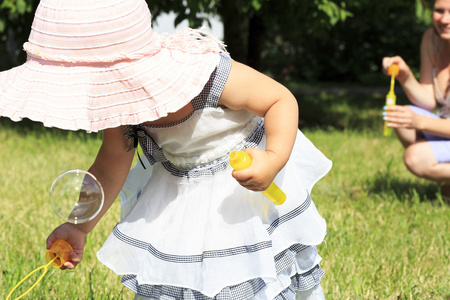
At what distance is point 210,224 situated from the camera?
1774 mm

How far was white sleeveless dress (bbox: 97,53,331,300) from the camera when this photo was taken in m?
1.74

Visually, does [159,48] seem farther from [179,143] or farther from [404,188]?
[404,188]

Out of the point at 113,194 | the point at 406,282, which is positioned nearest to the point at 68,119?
the point at 113,194

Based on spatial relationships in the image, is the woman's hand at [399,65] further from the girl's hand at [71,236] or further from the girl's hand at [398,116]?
the girl's hand at [71,236]

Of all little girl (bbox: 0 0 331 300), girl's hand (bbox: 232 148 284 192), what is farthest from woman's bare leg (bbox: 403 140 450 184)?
girl's hand (bbox: 232 148 284 192)

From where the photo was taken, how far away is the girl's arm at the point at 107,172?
1.88 meters

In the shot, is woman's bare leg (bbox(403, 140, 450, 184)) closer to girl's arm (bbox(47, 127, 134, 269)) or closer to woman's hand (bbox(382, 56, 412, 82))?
woman's hand (bbox(382, 56, 412, 82))

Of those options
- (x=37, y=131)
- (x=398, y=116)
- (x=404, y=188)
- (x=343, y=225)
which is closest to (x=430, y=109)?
(x=404, y=188)

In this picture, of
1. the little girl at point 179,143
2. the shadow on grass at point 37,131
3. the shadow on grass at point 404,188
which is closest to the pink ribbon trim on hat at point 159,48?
the little girl at point 179,143

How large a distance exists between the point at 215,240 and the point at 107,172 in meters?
0.42

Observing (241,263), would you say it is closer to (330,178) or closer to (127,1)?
(127,1)

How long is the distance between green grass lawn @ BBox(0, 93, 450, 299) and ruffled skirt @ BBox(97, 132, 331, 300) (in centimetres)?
55

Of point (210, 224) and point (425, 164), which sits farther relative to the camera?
point (425, 164)

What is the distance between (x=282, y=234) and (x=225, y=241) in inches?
7.9
